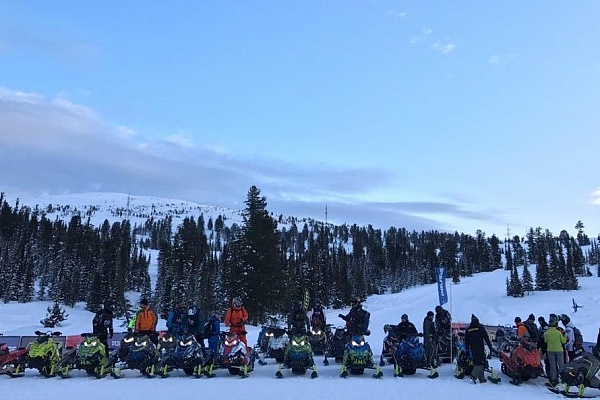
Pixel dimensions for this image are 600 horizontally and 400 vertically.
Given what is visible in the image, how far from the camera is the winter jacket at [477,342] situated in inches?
445

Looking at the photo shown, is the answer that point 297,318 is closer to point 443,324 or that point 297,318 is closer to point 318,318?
point 318,318

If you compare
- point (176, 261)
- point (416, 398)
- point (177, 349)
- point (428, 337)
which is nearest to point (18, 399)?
point (177, 349)

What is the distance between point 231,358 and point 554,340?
7.90m

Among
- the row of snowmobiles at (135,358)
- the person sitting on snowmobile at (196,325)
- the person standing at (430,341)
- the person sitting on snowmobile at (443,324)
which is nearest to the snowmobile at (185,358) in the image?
the row of snowmobiles at (135,358)

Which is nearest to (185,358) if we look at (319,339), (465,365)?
(319,339)

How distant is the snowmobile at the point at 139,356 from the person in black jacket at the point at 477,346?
7808 millimetres

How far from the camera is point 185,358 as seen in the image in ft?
37.6

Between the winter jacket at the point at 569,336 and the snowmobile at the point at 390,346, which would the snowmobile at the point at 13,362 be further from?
the winter jacket at the point at 569,336

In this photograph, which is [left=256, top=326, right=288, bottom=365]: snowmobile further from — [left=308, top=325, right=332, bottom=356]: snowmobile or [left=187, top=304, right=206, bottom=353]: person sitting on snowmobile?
[left=187, top=304, right=206, bottom=353]: person sitting on snowmobile

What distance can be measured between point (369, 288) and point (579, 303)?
174 feet

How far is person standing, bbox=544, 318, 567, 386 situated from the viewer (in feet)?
36.6

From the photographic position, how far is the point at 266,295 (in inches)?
1358

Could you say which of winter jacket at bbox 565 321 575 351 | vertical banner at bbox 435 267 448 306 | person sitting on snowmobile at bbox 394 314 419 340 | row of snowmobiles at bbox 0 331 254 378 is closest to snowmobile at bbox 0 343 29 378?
row of snowmobiles at bbox 0 331 254 378

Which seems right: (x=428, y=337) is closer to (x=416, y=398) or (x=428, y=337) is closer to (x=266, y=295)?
(x=416, y=398)
